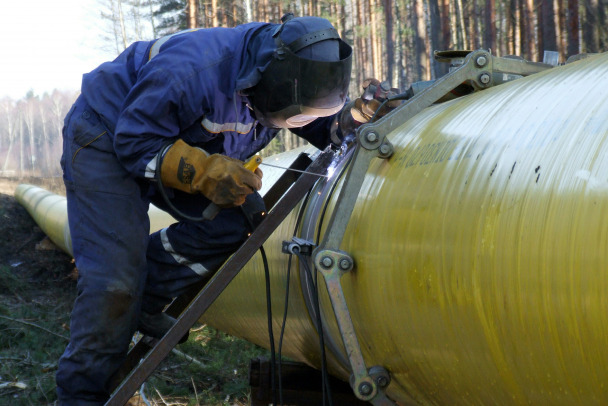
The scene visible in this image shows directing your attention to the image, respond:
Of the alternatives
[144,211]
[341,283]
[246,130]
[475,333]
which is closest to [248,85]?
[246,130]

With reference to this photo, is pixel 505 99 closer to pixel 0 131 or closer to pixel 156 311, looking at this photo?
pixel 156 311

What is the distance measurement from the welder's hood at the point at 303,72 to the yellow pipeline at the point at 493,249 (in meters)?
0.51

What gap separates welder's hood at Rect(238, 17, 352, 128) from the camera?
256 centimetres

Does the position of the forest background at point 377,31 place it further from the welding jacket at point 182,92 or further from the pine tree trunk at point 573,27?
the welding jacket at point 182,92

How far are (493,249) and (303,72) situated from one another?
1.28m

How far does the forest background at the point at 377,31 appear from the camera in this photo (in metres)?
14.3

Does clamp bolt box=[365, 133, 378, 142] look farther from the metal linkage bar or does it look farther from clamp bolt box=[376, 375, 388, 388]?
clamp bolt box=[376, 375, 388, 388]

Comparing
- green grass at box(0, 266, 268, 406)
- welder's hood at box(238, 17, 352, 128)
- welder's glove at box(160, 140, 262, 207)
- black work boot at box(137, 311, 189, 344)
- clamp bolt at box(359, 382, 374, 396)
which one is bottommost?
green grass at box(0, 266, 268, 406)

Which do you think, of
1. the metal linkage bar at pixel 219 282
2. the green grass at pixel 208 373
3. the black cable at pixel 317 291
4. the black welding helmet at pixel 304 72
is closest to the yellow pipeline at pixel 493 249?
the black cable at pixel 317 291

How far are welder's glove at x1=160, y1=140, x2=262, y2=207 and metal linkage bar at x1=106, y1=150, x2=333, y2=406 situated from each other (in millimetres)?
149

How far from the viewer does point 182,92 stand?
2.54 m

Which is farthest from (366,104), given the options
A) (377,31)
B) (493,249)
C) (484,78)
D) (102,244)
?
(377,31)

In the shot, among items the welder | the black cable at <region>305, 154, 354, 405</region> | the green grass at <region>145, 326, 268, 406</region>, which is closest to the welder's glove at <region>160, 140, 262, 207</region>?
the welder

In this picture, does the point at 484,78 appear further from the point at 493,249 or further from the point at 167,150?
the point at 167,150
